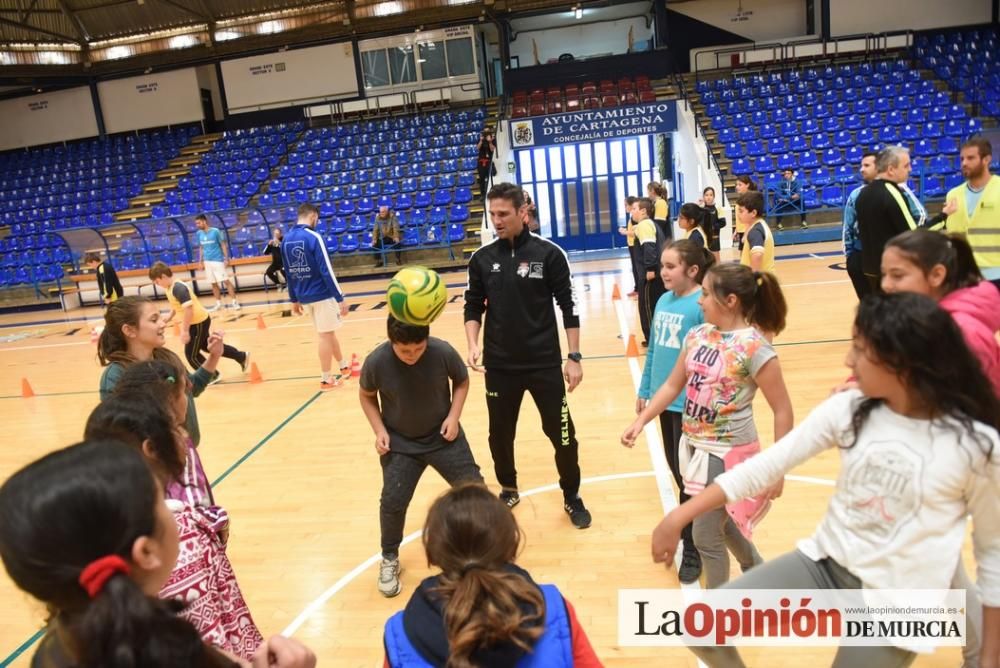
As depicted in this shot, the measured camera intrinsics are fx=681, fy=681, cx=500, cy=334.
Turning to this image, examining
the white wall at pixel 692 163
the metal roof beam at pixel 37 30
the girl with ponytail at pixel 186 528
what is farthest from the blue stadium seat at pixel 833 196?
the metal roof beam at pixel 37 30

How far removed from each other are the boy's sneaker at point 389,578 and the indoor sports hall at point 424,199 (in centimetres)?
9

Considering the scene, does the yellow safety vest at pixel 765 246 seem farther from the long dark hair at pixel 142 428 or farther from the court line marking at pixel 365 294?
the court line marking at pixel 365 294

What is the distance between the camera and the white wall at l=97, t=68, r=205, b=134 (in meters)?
23.0

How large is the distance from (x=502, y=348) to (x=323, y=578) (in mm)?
1598

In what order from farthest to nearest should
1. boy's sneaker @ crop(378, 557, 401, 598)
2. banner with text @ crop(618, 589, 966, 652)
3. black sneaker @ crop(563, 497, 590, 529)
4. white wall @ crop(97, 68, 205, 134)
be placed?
white wall @ crop(97, 68, 205, 134), black sneaker @ crop(563, 497, 590, 529), boy's sneaker @ crop(378, 557, 401, 598), banner with text @ crop(618, 589, 966, 652)

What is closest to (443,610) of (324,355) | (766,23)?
(324,355)

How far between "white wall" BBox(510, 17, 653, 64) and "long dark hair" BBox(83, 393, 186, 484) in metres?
22.9

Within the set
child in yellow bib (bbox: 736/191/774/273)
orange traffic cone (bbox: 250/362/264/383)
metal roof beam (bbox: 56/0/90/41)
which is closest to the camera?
child in yellow bib (bbox: 736/191/774/273)

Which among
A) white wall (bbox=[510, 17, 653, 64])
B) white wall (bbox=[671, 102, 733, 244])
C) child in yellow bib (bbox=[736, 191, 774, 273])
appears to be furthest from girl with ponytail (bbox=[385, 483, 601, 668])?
white wall (bbox=[510, 17, 653, 64])

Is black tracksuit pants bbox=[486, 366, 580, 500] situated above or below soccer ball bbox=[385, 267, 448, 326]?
below

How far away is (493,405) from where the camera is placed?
3.99 m

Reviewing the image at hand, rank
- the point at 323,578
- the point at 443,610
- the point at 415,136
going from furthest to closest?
the point at 415,136 → the point at 323,578 → the point at 443,610

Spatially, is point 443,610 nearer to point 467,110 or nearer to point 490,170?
point 490,170

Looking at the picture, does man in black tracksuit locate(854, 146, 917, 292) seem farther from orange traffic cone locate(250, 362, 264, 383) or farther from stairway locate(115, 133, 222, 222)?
stairway locate(115, 133, 222, 222)
